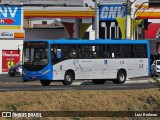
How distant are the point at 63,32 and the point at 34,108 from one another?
5603 centimetres

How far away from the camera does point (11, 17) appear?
223 ft

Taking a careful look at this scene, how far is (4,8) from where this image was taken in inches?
2648

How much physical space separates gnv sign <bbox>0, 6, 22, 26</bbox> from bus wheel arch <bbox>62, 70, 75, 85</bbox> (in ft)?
104

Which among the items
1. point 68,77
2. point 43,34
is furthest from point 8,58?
point 68,77

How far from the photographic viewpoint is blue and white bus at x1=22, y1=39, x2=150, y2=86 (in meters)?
36.2

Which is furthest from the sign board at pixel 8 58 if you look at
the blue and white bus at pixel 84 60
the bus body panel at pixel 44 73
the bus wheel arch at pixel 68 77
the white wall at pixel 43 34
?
the bus body panel at pixel 44 73

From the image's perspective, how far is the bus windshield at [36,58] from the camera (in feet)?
118

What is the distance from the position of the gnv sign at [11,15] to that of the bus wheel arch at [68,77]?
31642mm

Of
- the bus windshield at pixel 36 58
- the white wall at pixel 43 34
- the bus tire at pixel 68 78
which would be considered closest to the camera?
the bus windshield at pixel 36 58

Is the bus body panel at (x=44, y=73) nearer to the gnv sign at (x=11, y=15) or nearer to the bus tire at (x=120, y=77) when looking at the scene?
the bus tire at (x=120, y=77)

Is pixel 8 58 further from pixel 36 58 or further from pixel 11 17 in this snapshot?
pixel 36 58

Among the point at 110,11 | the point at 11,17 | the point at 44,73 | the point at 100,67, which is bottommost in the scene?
A: the point at 44,73

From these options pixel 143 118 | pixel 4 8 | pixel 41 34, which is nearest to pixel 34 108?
pixel 143 118

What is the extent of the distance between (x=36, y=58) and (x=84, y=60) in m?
3.22
